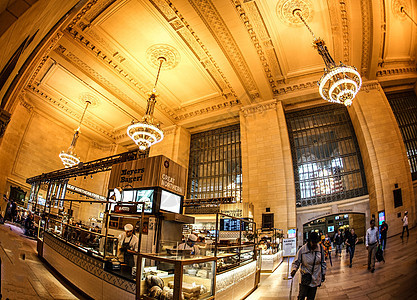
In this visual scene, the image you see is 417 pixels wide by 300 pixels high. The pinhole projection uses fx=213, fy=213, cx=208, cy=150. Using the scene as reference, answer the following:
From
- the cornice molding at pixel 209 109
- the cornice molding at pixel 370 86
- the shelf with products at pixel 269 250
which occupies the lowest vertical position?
the shelf with products at pixel 269 250

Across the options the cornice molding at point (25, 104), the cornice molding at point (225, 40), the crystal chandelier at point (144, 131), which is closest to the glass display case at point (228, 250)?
the crystal chandelier at point (144, 131)

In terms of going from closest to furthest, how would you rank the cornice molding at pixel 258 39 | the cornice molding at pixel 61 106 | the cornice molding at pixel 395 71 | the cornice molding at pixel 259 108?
the cornice molding at pixel 258 39
the cornice molding at pixel 395 71
the cornice molding at pixel 259 108
the cornice molding at pixel 61 106

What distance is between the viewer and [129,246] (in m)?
3.75

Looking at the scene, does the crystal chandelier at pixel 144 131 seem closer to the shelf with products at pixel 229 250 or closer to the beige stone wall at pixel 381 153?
the shelf with products at pixel 229 250

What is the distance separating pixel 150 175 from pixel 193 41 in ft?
23.7

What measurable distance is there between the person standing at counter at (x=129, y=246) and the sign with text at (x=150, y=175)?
5.56ft

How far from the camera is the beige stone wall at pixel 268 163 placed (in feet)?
35.2

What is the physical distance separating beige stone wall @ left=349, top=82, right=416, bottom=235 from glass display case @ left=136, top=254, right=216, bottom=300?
9851 millimetres

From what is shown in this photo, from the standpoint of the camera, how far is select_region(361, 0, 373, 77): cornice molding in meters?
8.91

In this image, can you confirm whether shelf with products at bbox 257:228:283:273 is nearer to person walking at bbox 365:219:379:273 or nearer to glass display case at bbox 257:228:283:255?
glass display case at bbox 257:228:283:255

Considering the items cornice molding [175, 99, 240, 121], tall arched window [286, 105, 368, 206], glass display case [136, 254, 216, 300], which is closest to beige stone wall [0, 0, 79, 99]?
glass display case [136, 254, 216, 300]

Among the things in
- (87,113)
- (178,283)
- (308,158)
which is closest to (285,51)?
(308,158)

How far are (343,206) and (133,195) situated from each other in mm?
10233

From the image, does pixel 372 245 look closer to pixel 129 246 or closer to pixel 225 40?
pixel 129 246
